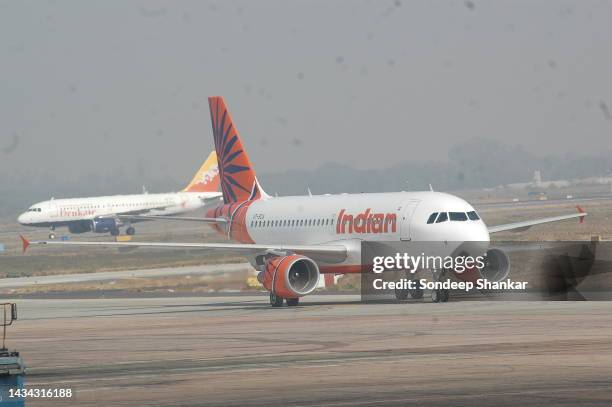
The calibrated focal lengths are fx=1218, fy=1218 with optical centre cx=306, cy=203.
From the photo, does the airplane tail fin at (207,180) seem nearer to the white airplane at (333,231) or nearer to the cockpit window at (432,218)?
the white airplane at (333,231)

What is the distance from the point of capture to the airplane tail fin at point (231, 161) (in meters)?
57.6

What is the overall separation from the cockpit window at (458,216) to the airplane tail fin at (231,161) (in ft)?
45.3

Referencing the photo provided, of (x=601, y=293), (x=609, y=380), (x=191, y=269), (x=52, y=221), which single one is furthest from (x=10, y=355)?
(x=52, y=221)

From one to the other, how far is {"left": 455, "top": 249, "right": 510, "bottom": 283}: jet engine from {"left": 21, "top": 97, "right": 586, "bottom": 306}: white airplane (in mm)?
38

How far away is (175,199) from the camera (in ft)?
519

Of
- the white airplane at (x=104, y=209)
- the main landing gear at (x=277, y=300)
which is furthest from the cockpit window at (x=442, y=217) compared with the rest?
the white airplane at (x=104, y=209)

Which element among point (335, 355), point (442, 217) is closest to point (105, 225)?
point (442, 217)

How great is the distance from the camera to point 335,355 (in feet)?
85.9

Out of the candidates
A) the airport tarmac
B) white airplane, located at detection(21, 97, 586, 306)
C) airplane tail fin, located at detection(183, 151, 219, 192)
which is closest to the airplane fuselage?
white airplane, located at detection(21, 97, 586, 306)

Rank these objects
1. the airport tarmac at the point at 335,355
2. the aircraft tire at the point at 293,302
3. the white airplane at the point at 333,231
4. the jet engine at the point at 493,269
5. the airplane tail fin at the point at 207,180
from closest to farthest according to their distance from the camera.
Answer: the airport tarmac at the point at 335,355, the white airplane at the point at 333,231, the jet engine at the point at 493,269, the aircraft tire at the point at 293,302, the airplane tail fin at the point at 207,180

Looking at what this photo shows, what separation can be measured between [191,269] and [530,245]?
25340 mm

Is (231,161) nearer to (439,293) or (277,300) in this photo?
(277,300)

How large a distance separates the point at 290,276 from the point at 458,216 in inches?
278

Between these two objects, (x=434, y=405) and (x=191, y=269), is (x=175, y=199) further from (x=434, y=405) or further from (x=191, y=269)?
(x=434, y=405)
